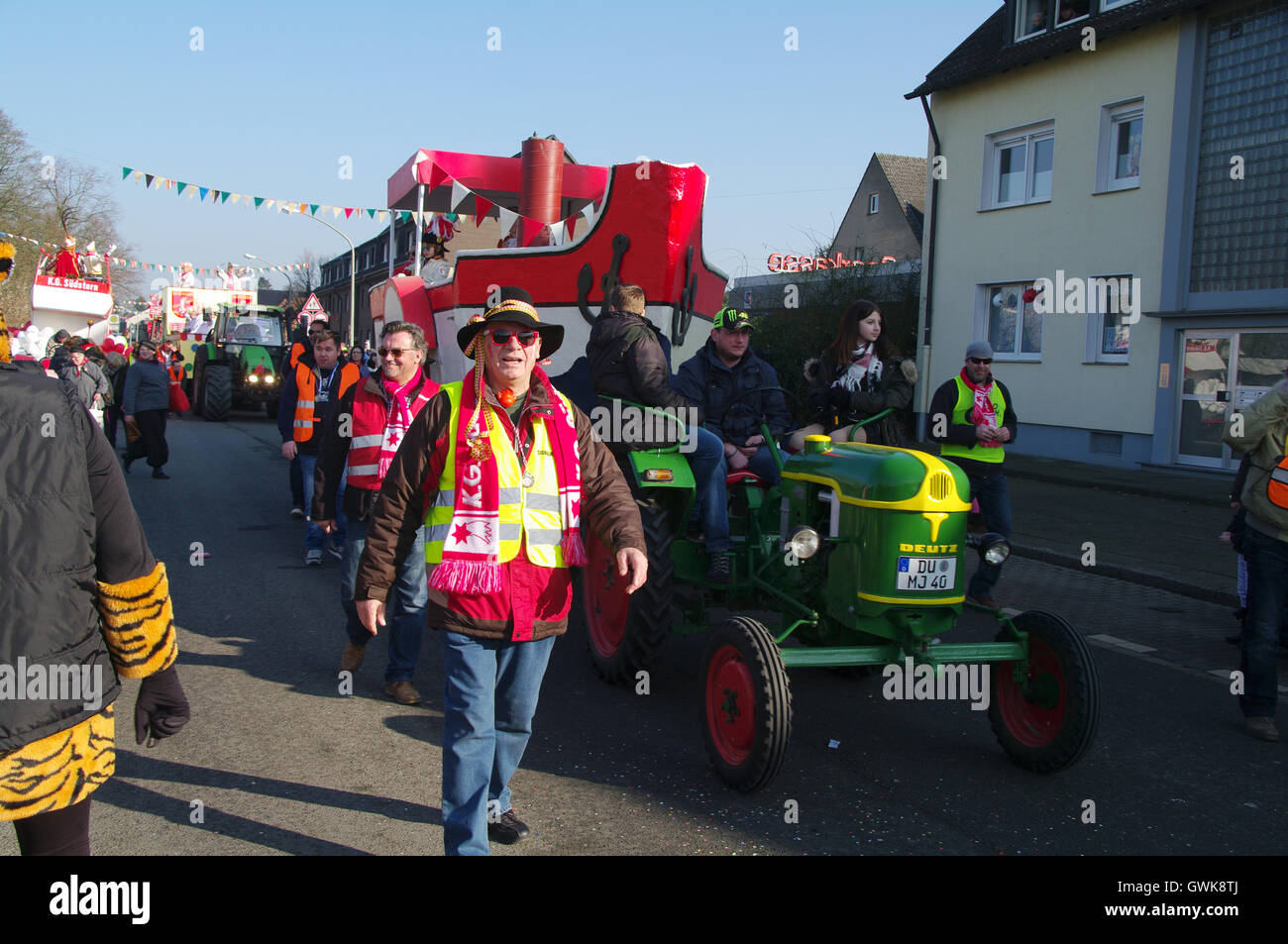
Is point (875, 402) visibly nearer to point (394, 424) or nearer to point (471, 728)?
point (394, 424)

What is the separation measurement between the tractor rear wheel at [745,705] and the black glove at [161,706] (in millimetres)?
2085

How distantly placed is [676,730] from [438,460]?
2134 mm

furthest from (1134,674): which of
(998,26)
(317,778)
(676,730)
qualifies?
(998,26)

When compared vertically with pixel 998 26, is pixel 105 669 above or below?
below

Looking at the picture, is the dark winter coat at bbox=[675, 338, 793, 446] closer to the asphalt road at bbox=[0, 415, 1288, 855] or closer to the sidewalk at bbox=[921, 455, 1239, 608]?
the asphalt road at bbox=[0, 415, 1288, 855]

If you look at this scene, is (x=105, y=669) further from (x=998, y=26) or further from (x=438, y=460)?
(x=998, y=26)

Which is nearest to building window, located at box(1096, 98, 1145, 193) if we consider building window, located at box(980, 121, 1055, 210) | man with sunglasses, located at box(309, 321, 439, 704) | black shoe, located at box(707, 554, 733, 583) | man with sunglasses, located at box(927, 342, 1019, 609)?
building window, located at box(980, 121, 1055, 210)

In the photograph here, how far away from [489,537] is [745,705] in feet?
4.70

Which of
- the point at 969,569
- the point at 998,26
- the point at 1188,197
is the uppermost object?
the point at 998,26

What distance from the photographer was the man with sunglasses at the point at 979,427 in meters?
Answer: 6.93

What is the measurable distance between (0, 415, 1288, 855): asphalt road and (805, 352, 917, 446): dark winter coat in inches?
53.2

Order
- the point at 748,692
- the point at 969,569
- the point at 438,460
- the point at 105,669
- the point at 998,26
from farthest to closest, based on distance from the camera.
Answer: the point at 998,26
the point at 969,569
the point at 748,692
the point at 438,460
the point at 105,669

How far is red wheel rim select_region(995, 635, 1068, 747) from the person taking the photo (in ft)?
13.9

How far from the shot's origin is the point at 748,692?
13.3 feet
